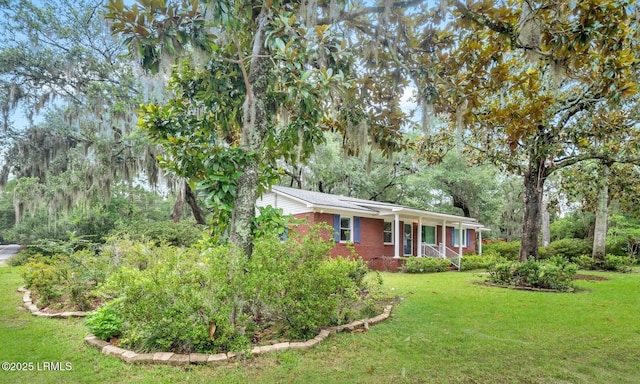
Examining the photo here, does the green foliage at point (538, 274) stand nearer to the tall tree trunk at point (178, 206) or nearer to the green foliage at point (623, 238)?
the green foliage at point (623, 238)

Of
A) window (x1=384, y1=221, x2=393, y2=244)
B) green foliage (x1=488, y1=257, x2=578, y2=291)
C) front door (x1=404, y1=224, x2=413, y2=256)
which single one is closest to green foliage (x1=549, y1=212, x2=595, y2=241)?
front door (x1=404, y1=224, x2=413, y2=256)

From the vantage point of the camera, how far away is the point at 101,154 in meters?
14.3

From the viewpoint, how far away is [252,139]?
5129 millimetres

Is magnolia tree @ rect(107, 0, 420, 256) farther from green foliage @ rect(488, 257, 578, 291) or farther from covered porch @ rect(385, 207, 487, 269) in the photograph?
covered porch @ rect(385, 207, 487, 269)

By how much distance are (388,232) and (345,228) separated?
281 centimetres

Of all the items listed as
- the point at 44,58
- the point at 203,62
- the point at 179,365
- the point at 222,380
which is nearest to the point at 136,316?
the point at 179,365

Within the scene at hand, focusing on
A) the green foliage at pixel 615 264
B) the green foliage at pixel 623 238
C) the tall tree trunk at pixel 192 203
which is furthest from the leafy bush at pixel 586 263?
the tall tree trunk at pixel 192 203

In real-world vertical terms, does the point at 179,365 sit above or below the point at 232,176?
below

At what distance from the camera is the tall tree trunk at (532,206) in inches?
421

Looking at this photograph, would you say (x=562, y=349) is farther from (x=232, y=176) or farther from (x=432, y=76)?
(x=232, y=176)

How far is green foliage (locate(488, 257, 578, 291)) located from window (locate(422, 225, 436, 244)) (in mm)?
9283

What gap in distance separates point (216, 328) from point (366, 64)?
4.28 metres

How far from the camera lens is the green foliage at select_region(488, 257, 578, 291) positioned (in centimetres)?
898

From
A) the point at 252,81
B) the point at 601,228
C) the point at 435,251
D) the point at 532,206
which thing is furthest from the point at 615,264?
the point at 252,81
